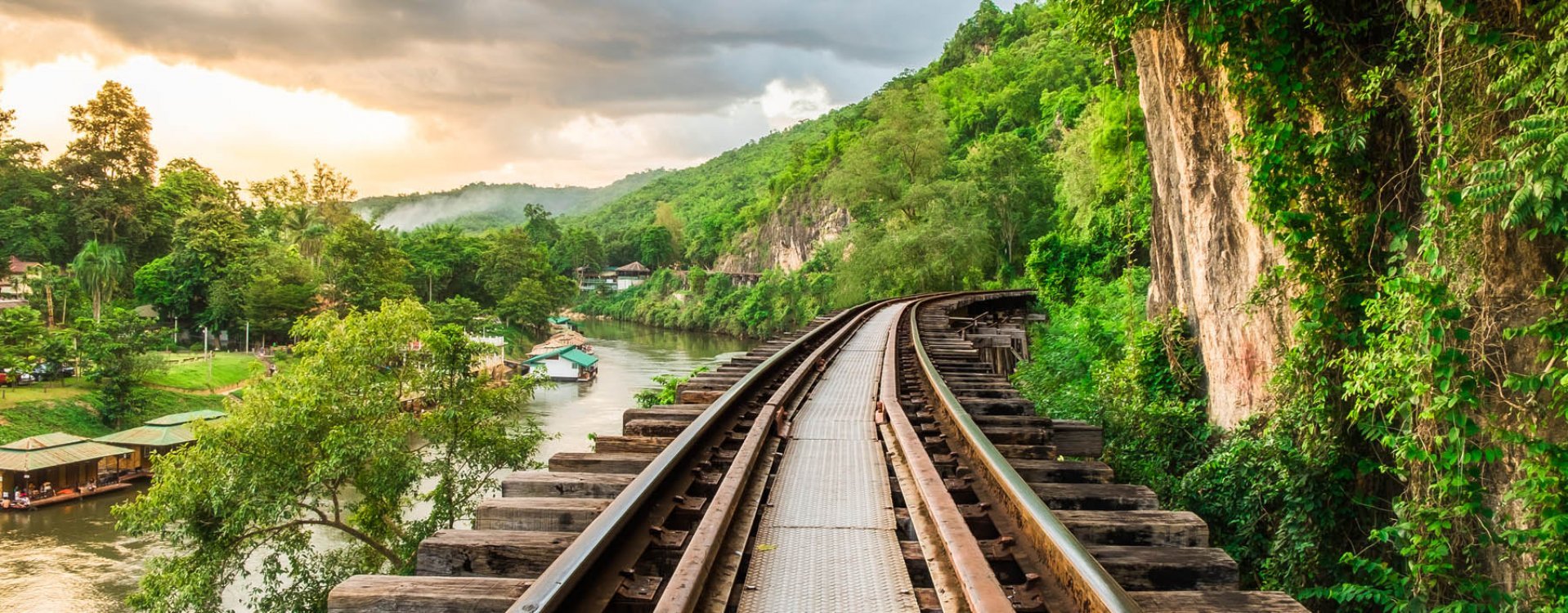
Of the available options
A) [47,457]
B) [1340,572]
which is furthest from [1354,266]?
[47,457]

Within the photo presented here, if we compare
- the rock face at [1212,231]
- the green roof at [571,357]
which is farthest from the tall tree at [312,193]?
the rock face at [1212,231]

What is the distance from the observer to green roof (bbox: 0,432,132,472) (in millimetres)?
23625

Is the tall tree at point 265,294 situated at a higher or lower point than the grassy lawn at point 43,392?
higher

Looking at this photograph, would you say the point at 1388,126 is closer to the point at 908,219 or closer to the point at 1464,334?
the point at 1464,334

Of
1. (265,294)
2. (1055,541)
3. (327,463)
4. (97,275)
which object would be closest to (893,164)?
(327,463)

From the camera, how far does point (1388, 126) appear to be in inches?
240

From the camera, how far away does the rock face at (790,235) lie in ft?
242

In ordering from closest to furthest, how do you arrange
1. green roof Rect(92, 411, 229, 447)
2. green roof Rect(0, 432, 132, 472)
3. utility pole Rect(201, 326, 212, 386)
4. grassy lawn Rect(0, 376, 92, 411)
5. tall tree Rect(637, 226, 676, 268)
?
1. green roof Rect(0, 432, 132, 472)
2. green roof Rect(92, 411, 229, 447)
3. grassy lawn Rect(0, 376, 92, 411)
4. utility pole Rect(201, 326, 212, 386)
5. tall tree Rect(637, 226, 676, 268)

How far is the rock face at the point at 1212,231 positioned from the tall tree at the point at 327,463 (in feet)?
43.2

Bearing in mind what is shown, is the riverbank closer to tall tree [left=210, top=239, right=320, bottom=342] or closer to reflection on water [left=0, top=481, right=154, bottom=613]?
reflection on water [left=0, top=481, right=154, bottom=613]

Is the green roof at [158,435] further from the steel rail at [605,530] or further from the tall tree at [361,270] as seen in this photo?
the steel rail at [605,530]

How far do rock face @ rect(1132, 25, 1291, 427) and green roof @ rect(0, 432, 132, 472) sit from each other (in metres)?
30.3

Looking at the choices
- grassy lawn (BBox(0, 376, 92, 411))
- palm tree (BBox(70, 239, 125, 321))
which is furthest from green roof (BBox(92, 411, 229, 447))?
palm tree (BBox(70, 239, 125, 321))

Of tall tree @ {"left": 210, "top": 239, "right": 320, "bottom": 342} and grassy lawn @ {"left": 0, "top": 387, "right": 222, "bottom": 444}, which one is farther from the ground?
tall tree @ {"left": 210, "top": 239, "right": 320, "bottom": 342}
